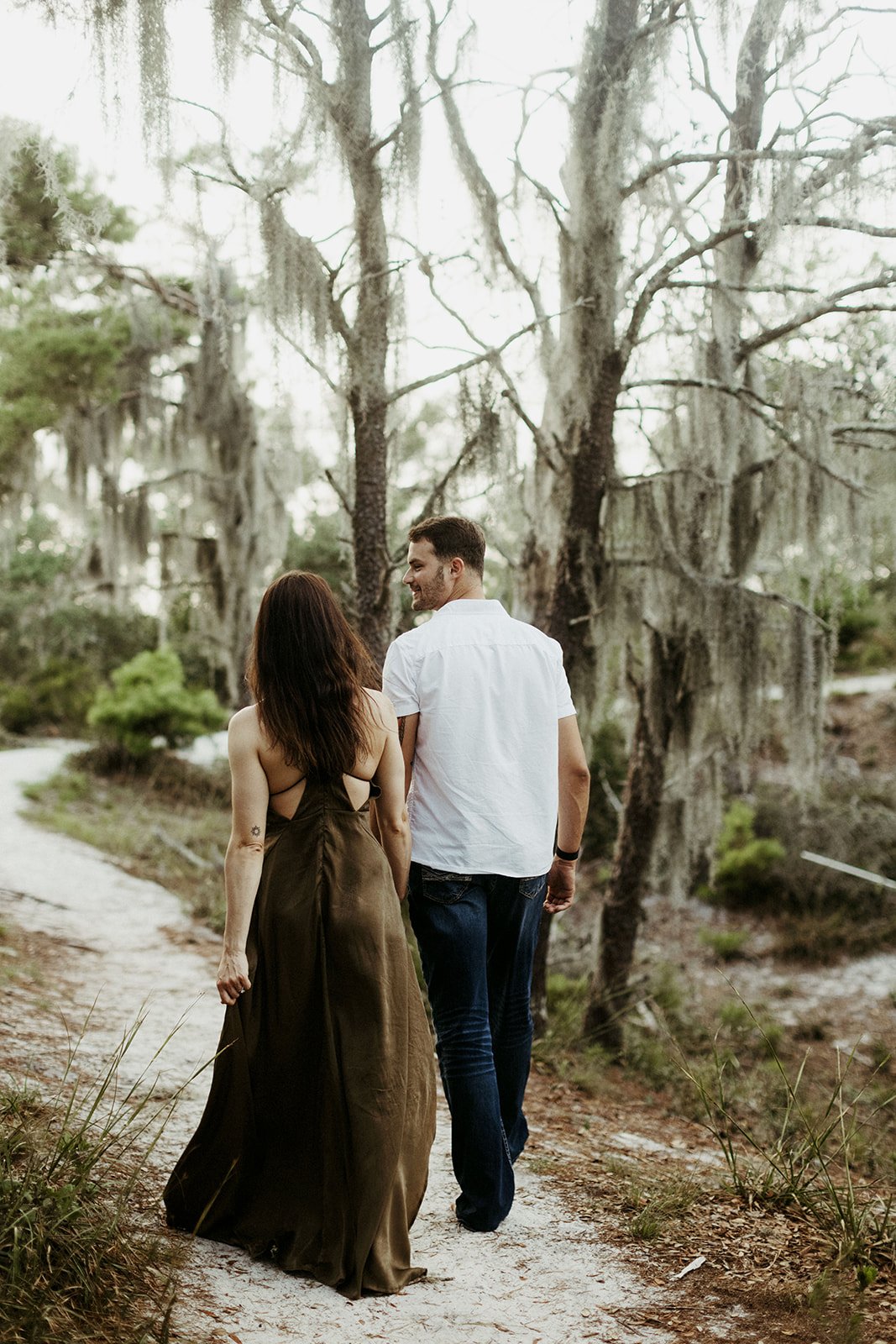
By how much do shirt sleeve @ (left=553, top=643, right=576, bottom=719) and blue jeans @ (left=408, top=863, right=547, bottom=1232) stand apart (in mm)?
473

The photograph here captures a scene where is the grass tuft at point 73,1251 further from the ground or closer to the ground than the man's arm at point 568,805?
closer to the ground

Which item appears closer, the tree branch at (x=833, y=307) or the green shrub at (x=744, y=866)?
the tree branch at (x=833, y=307)

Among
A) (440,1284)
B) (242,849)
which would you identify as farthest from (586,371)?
(440,1284)

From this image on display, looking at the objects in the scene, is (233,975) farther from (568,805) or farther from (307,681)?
(568,805)

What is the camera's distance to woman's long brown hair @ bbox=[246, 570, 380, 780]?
103 inches

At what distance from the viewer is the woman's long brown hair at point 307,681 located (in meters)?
2.61

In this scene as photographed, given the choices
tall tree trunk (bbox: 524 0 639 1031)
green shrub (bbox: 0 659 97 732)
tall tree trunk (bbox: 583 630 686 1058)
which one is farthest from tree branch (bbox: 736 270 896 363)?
green shrub (bbox: 0 659 97 732)

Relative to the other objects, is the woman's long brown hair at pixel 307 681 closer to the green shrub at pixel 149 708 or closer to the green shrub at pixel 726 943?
the green shrub at pixel 726 943

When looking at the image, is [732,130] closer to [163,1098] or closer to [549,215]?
[549,215]

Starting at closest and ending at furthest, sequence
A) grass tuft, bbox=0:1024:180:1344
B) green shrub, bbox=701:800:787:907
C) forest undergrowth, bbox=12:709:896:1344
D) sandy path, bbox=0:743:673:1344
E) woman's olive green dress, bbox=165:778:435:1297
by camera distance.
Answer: grass tuft, bbox=0:1024:180:1344
sandy path, bbox=0:743:673:1344
woman's olive green dress, bbox=165:778:435:1297
forest undergrowth, bbox=12:709:896:1344
green shrub, bbox=701:800:787:907

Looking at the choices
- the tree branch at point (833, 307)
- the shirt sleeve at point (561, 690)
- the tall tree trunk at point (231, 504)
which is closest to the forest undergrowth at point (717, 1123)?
the shirt sleeve at point (561, 690)

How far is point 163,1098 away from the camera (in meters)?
3.82

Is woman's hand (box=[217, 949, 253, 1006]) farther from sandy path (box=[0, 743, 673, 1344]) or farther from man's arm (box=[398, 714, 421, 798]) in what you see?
man's arm (box=[398, 714, 421, 798])

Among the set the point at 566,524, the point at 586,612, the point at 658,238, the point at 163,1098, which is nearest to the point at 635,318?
the point at 658,238
